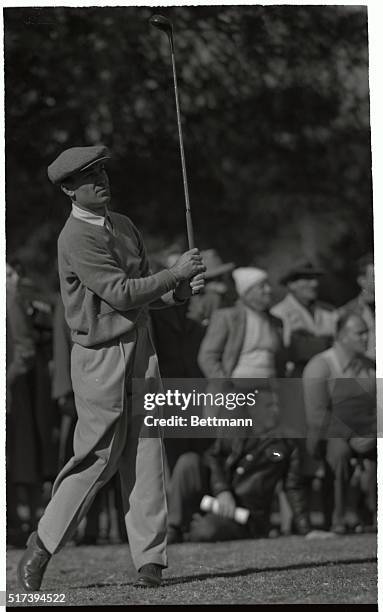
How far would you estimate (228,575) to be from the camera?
21.0 ft

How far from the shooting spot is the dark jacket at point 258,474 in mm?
7590

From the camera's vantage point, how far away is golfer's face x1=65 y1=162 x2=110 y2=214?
6047 millimetres

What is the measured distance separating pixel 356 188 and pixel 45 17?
2.07 m

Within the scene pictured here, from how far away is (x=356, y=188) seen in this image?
7.78m

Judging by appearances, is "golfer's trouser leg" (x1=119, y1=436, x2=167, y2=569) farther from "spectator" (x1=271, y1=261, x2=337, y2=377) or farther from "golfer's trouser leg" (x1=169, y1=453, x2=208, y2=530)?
"spectator" (x1=271, y1=261, x2=337, y2=377)

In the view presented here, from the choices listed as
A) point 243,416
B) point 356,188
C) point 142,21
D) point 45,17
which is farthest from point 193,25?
point 243,416

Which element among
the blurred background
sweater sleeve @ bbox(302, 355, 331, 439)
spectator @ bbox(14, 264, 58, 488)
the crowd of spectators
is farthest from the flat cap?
sweater sleeve @ bbox(302, 355, 331, 439)

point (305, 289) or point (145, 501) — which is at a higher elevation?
point (305, 289)

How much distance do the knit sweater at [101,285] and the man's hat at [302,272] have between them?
85.3 inches

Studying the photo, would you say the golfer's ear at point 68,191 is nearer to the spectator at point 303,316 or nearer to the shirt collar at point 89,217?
the shirt collar at point 89,217

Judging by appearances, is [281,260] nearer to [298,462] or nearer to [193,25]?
[298,462]

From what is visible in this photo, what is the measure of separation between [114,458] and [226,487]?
196 centimetres

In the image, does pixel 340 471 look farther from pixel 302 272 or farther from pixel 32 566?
pixel 32 566

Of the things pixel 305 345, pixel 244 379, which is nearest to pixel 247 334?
pixel 305 345
